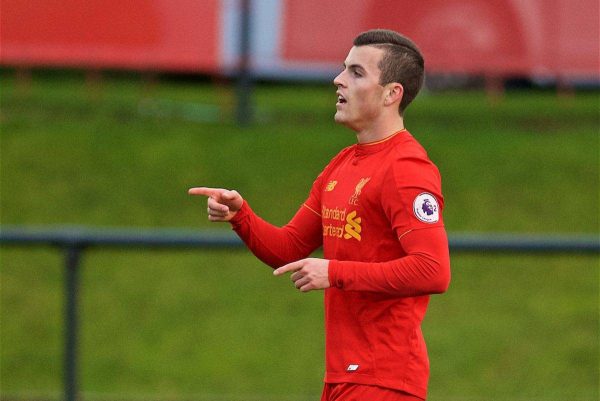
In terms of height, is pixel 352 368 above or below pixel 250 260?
above

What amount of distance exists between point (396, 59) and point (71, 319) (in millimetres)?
3098

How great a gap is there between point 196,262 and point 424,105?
379 cm

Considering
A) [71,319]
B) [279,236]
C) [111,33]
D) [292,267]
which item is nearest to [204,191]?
[279,236]

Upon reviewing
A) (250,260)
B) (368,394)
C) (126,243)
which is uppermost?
(368,394)

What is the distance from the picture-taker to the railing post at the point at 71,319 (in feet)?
23.3

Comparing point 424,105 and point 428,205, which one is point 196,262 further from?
point 428,205

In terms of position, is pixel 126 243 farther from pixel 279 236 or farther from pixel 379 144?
pixel 379 144

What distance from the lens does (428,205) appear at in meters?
4.59

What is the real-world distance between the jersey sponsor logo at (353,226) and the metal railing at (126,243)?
215 cm

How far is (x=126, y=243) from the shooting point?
7.04m

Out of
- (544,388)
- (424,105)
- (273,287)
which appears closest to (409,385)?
(544,388)

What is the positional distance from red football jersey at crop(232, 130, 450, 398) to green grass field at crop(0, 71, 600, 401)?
261 cm

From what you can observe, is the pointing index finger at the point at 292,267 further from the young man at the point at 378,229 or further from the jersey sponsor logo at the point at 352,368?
the jersey sponsor logo at the point at 352,368

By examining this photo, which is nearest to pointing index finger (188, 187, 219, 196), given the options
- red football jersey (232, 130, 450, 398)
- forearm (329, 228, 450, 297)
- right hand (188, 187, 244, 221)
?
right hand (188, 187, 244, 221)
